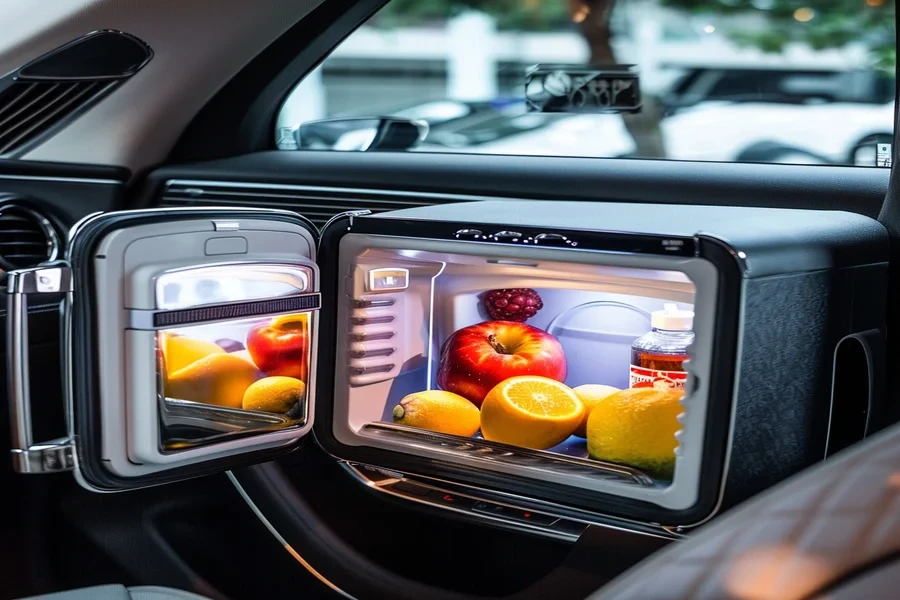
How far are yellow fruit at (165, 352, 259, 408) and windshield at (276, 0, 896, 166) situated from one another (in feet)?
2.75

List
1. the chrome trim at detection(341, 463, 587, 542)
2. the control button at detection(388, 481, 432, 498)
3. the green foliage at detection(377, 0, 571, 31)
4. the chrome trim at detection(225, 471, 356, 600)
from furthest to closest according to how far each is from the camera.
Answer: the green foliage at detection(377, 0, 571, 31)
the chrome trim at detection(225, 471, 356, 600)
the control button at detection(388, 481, 432, 498)
the chrome trim at detection(341, 463, 587, 542)

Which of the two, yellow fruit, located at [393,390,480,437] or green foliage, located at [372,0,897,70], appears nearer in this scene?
yellow fruit, located at [393,390,480,437]

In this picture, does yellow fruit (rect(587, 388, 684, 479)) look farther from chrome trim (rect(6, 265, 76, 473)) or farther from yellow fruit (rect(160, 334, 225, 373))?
chrome trim (rect(6, 265, 76, 473))

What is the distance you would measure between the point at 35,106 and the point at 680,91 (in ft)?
4.27

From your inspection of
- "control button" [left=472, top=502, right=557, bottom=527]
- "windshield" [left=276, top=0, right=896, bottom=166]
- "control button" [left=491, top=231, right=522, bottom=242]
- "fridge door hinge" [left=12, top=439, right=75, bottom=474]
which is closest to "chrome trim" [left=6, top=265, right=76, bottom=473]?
"fridge door hinge" [left=12, top=439, right=75, bottom=474]

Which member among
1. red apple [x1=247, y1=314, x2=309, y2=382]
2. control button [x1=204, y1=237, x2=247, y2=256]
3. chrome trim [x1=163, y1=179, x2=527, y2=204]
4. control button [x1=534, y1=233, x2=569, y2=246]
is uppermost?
chrome trim [x1=163, y1=179, x2=527, y2=204]

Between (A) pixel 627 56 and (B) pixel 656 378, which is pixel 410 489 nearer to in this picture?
(B) pixel 656 378

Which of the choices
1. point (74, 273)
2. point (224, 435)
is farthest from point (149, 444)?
point (74, 273)

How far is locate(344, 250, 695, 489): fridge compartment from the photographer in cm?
142

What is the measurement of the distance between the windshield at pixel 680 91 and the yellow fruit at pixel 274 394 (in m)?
0.77

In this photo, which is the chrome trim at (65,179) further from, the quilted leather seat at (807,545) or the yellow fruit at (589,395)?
the quilted leather seat at (807,545)

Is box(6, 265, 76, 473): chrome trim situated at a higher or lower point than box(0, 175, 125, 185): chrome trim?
lower

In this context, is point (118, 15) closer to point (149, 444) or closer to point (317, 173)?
point (317, 173)

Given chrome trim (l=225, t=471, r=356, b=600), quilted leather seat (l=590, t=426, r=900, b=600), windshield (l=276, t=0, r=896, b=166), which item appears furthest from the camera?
windshield (l=276, t=0, r=896, b=166)
